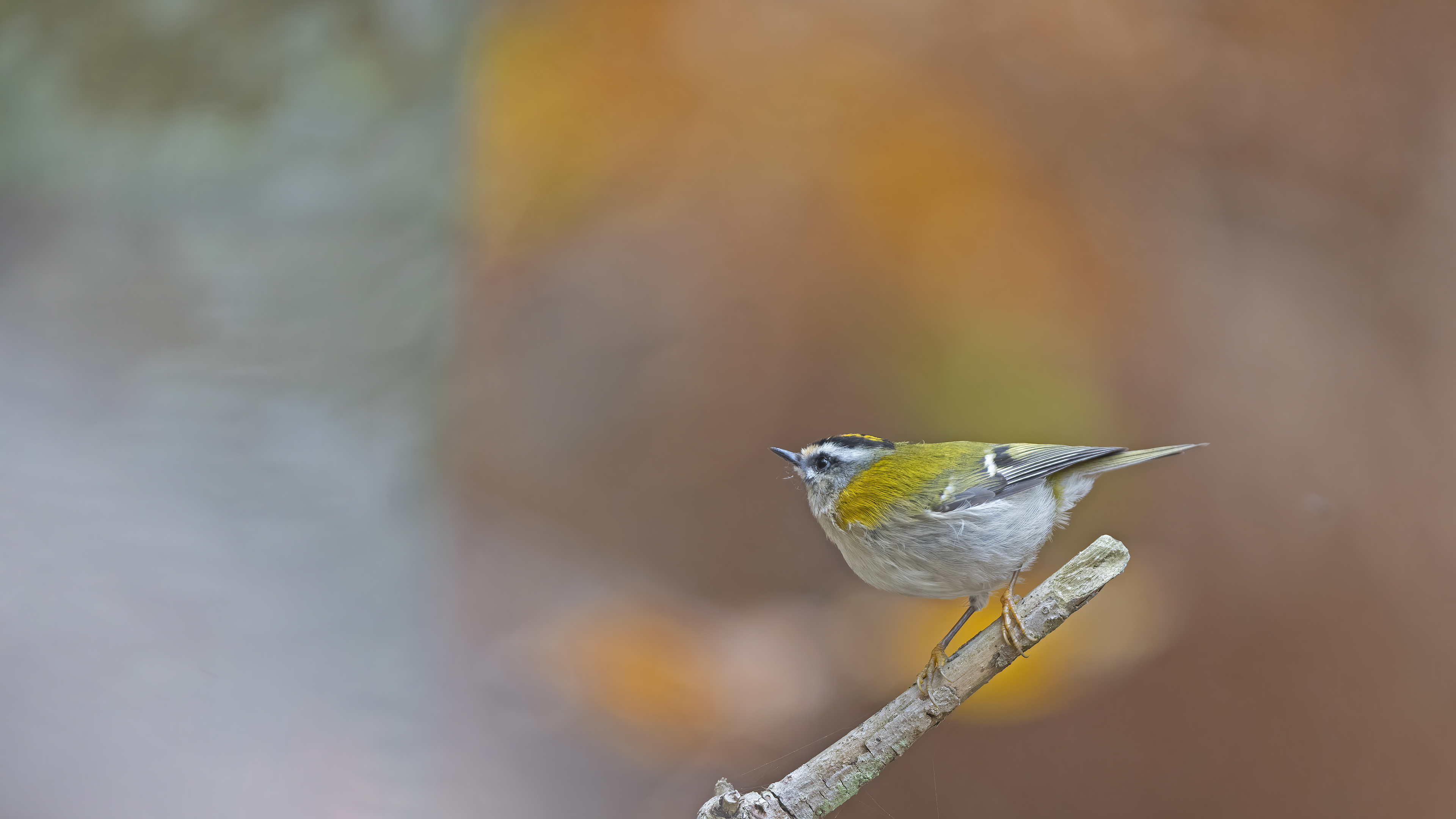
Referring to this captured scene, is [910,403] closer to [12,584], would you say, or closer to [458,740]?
[458,740]

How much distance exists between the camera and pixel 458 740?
5.65 ft

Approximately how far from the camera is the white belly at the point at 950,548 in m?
1.13

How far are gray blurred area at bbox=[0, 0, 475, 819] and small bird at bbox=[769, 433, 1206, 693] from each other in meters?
0.90

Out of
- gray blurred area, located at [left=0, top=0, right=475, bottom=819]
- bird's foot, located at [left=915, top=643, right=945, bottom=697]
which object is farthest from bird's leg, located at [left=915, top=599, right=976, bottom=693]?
gray blurred area, located at [left=0, top=0, right=475, bottom=819]

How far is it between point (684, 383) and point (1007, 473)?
0.76m

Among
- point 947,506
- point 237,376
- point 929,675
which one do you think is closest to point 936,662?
point 929,675

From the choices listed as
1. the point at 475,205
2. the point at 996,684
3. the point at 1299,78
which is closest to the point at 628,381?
the point at 475,205

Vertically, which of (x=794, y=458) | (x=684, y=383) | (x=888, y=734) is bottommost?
(x=888, y=734)

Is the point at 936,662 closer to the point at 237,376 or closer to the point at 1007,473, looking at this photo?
the point at 1007,473

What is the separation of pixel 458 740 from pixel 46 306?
1142 millimetres

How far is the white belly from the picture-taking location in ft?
3.71

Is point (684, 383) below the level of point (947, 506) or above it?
above

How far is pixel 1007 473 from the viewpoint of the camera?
122 cm

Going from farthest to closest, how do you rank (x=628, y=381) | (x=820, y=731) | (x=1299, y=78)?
(x=628, y=381) < (x=820, y=731) < (x=1299, y=78)
